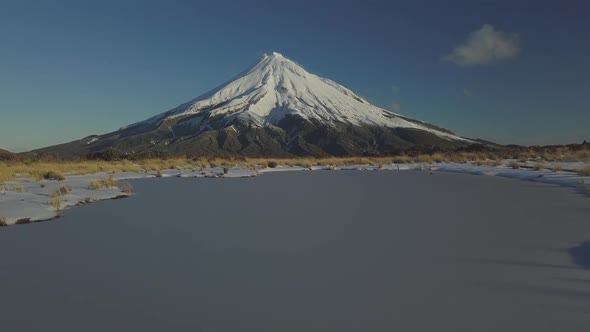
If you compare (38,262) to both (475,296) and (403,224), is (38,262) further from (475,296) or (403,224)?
(403,224)

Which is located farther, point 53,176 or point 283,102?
point 283,102

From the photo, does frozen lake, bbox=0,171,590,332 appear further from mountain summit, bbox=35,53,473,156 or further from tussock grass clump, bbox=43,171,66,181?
mountain summit, bbox=35,53,473,156

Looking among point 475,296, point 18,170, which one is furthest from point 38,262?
point 18,170

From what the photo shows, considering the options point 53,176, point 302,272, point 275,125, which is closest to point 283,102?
point 275,125

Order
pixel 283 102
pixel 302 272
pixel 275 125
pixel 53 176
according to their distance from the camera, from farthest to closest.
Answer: pixel 283 102, pixel 275 125, pixel 53 176, pixel 302 272

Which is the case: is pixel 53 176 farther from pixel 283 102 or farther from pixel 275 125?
pixel 283 102

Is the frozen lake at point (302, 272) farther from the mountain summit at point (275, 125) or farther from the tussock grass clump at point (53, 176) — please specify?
the mountain summit at point (275, 125)
